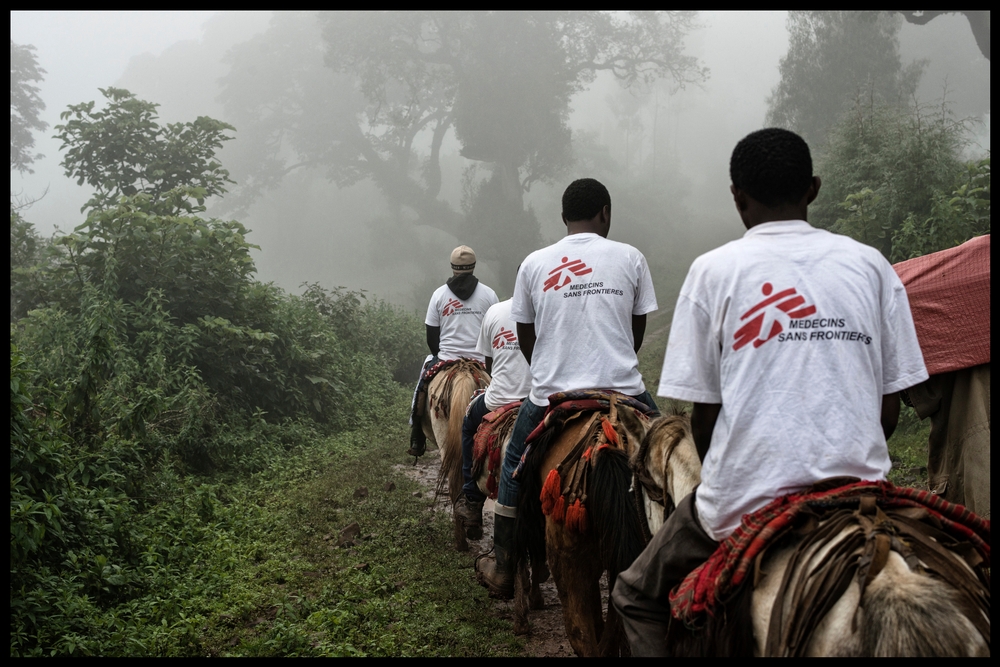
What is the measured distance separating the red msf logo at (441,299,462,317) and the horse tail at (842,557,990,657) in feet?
18.7

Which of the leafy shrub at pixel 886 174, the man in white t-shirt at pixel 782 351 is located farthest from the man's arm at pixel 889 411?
the leafy shrub at pixel 886 174

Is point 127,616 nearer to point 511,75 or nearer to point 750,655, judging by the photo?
point 750,655

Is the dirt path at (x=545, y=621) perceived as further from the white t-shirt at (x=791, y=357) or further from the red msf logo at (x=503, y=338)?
the white t-shirt at (x=791, y=357)

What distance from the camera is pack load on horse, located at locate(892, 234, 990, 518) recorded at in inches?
144

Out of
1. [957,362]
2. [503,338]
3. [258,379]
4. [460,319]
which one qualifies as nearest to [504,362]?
[503,338]

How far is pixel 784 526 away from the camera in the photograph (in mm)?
2160

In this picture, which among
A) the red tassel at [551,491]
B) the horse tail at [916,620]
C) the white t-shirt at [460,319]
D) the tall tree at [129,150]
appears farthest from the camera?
the tall tree at [129,150]

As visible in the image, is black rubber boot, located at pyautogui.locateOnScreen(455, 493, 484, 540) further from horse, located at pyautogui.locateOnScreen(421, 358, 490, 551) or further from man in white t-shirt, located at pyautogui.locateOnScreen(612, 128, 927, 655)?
man in white t-shirt, located at pyautogui.locateOnScreen(612, 128, 927, 655)

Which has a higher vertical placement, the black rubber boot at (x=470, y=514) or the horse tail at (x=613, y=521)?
the horse tail at (x=613, y=521)

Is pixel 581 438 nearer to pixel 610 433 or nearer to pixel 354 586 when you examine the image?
pixel 610 433

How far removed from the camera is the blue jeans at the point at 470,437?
6.10 m

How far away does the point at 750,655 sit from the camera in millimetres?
2211

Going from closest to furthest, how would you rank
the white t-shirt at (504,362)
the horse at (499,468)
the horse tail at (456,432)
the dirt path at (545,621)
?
the dirt path at (545,621), the horse at (499,468), the white t-shirt at (504,362), the horse tail at (456,432)

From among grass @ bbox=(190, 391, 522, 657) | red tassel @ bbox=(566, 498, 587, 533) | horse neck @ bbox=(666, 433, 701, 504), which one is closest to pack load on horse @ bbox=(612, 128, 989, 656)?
horse neck @ bbox=(666, 433, 701, 504)
